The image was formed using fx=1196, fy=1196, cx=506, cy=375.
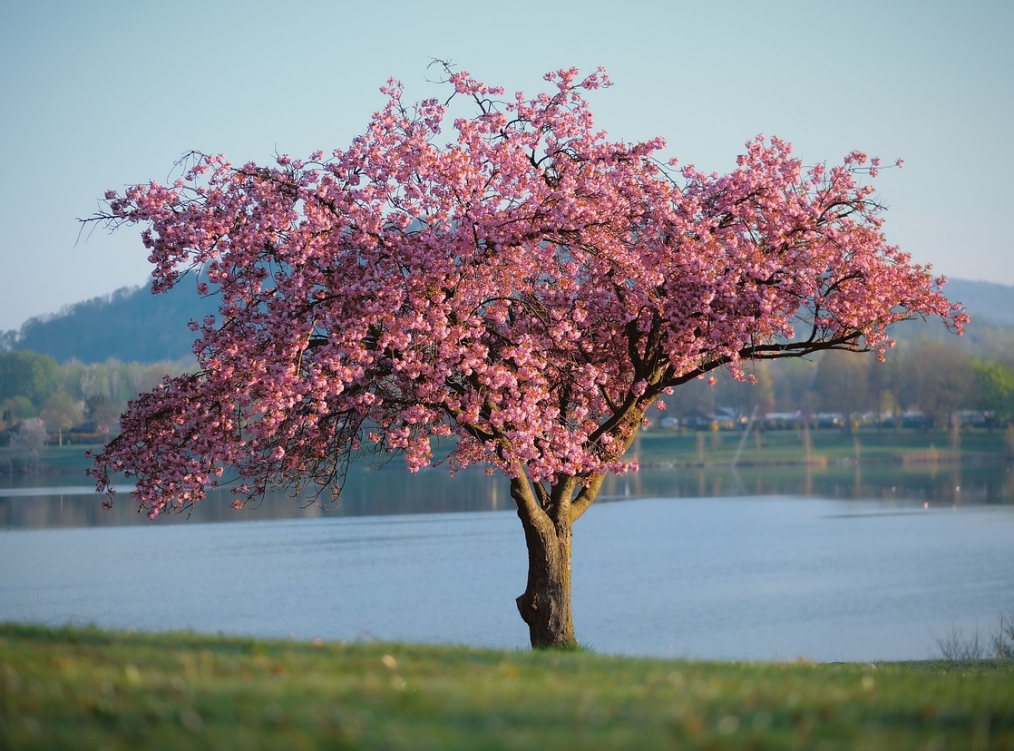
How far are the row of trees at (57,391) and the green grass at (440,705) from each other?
141 metres

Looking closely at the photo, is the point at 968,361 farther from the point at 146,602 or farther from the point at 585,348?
the point at 585,348

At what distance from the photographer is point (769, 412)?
19262 cm

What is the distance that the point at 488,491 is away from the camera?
93188 millimetres

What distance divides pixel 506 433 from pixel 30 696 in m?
10.0

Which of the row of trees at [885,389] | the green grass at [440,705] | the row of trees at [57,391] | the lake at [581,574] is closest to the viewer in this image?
the green grass at [440,705]

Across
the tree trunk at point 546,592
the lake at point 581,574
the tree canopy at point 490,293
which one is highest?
the tree canopy at point 490,293

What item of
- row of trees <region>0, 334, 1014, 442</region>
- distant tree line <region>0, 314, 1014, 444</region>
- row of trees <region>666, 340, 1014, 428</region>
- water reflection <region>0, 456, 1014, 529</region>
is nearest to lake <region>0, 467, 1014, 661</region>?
water reflection <region>0, 456, 1014, 529</region>

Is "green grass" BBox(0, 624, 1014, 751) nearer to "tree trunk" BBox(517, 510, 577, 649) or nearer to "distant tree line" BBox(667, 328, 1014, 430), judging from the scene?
"tree trunk" BBox(517, 510, 577, 649)

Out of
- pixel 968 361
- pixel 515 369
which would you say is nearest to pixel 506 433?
pixel 515 369

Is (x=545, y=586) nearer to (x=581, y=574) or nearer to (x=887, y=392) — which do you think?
(x=581, y=574)

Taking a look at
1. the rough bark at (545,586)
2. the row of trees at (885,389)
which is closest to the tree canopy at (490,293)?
the rough bark at (545,586)

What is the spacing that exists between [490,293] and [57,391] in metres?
176

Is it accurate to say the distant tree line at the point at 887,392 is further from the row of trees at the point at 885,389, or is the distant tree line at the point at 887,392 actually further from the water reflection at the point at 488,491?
the water reflection at the point at 488,491

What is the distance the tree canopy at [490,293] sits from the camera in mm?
15602
